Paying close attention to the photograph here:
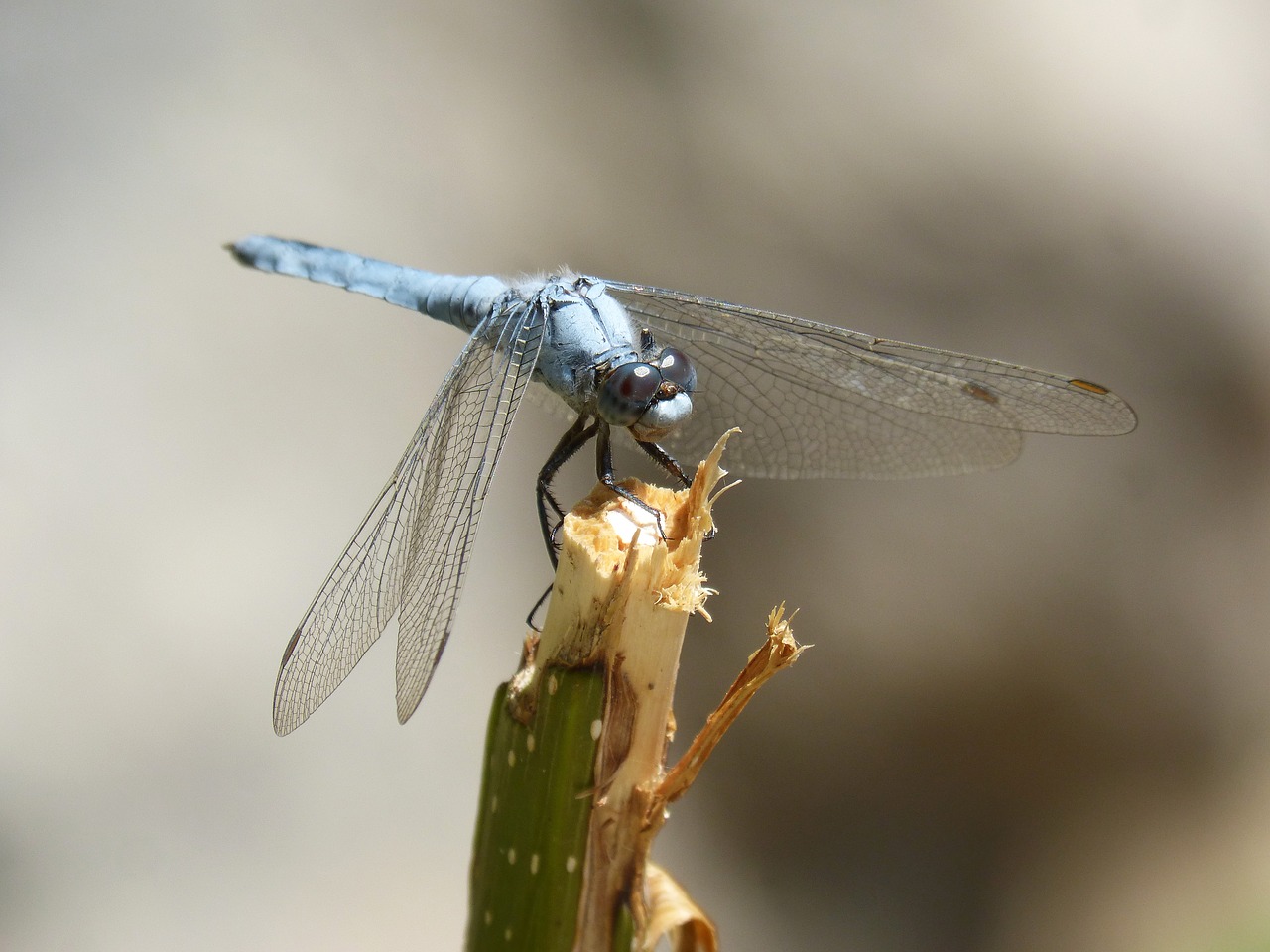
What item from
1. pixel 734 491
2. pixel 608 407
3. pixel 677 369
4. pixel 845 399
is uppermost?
pixel 734 491

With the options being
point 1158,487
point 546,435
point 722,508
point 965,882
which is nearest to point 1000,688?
point 965,882

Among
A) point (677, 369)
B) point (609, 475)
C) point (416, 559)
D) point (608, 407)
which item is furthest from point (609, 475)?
point (416, 559)

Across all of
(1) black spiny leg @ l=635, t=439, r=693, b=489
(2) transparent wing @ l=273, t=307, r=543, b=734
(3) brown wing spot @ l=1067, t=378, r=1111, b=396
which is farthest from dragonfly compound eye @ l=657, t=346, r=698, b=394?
(3) brown wing spot @ l=1067, t=378, r=1111, b=396

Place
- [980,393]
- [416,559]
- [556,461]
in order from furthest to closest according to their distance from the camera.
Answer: [980,393] → [556,461] → [416,559]

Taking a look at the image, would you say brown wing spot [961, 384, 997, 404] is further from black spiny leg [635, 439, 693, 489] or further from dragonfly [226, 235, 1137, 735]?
black spiny leg [635, 439, 693, 489]

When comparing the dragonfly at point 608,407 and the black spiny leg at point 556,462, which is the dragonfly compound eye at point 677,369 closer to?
the dragonfly at point 608,407

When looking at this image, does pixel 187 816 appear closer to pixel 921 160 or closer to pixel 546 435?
pixel 546 435

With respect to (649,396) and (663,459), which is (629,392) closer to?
(649,396)
